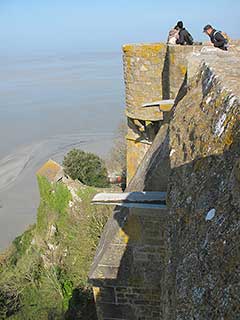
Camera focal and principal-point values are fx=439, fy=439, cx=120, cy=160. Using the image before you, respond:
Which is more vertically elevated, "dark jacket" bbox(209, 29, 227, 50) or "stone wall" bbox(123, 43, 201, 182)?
"dark jacket" bbox(209, 29, 227, 50)

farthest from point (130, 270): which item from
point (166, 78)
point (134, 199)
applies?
point (166, 78)

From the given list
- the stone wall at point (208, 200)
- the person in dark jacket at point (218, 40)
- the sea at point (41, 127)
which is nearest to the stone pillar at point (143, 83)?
the person in dark jacket at point (218, 40)

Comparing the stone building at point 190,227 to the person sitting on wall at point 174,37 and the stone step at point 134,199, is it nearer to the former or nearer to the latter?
the stone step at point 134,199

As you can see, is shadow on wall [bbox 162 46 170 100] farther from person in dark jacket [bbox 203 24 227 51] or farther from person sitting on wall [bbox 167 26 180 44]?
person in dark jacket [bbox 203 24 227 51]

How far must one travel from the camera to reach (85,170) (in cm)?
2314

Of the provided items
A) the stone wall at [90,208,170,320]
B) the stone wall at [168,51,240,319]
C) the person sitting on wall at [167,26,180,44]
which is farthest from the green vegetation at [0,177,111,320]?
the stone wall at [168,51,240,319]

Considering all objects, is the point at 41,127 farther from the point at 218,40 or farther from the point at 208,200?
the point at 208,200

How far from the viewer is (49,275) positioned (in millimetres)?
14195

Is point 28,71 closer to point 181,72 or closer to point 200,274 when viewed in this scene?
point 181,72

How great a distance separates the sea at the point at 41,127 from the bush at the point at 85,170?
15.0 feet

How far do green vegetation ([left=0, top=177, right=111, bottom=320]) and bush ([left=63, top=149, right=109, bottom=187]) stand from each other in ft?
17.5

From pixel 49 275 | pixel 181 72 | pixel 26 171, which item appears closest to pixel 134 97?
pixel 181 72

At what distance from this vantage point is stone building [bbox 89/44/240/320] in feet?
5.29

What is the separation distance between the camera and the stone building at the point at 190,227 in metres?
1.61
